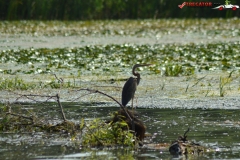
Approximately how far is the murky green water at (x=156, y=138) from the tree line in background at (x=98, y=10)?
1754 centimetres

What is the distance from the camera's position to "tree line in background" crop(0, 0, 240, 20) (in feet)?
86.3

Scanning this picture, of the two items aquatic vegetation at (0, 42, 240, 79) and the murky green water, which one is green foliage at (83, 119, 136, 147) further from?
aquatic vegetation at (0, 42, 240, 79)

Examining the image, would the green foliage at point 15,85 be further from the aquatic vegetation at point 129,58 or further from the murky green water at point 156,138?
the murky green water at point 156,138

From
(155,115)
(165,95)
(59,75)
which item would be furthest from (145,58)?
(155,115)

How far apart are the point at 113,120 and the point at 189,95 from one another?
316 cm

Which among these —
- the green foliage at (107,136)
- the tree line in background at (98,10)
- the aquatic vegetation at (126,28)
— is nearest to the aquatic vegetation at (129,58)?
the aquatic vegetation at (126,28)

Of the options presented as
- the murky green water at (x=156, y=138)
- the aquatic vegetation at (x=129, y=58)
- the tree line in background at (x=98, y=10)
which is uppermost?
the tree line in background at (x=98, y=10)

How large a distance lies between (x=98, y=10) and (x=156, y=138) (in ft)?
69.5

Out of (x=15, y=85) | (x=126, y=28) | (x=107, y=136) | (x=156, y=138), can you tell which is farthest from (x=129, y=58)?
(x=126, y=28)

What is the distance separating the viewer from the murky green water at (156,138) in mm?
6191

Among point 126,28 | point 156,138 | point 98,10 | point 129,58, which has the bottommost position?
point 156,138

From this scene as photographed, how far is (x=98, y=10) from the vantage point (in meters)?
27.9

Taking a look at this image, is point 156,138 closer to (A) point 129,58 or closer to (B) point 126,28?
(A) point 129,58

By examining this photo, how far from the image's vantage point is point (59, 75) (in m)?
12.5
